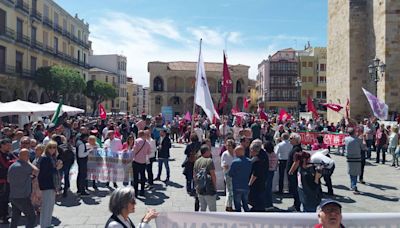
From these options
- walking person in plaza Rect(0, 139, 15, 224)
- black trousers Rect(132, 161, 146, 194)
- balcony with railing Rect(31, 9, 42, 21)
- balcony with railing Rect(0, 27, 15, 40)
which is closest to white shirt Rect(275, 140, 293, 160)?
black trousers Rect(132, 161, 146, 194)

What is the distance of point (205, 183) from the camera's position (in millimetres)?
6297

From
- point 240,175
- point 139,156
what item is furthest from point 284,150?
point 139,156

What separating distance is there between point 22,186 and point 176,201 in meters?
3.62

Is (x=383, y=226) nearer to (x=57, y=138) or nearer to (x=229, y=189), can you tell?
(x=229, y=189)

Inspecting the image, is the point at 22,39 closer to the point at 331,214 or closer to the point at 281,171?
the point at 281,171

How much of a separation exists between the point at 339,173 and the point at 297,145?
4978mm

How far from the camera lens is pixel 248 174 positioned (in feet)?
21.7

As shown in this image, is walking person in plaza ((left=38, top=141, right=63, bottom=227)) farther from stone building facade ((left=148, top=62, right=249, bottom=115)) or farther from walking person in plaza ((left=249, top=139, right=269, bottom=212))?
stone building facade ((left=148, top=62, right=249, bottom=115))

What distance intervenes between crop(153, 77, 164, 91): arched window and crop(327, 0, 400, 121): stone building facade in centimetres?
4555

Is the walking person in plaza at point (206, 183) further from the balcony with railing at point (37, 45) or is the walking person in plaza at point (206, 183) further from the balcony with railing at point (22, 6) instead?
the balcony with railing at point (37, 45)

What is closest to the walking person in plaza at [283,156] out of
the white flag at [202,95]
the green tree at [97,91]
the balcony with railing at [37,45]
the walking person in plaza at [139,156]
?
the white flag at [202,95]

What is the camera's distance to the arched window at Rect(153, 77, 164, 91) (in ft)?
239

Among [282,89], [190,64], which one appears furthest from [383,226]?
[190,64]

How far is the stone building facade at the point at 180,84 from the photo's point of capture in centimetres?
7225
